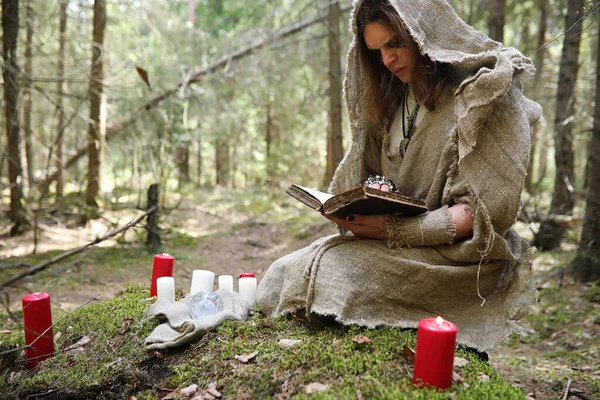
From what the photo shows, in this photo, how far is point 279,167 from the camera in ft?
47.4

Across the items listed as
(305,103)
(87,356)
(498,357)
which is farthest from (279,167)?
(87,356)

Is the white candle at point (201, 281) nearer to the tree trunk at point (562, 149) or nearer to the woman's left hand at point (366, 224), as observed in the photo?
the woman's left hand at point (366, 224)

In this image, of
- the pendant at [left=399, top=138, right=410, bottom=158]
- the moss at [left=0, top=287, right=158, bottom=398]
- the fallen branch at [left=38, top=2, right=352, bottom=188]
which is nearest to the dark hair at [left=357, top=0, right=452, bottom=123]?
the pendant at [left=399, top=138, right=410, bottom=158]

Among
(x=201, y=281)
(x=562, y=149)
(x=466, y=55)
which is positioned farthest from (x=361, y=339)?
(x=562, y=149)

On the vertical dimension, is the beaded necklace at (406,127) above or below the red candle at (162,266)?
above

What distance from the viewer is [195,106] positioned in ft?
32.8

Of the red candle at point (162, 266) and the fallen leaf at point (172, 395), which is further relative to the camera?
the red candle at point (162, 266)

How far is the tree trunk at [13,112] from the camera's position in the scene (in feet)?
17.7

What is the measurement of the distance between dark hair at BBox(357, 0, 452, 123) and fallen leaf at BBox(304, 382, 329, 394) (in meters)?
1.59

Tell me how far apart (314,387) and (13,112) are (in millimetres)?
6115

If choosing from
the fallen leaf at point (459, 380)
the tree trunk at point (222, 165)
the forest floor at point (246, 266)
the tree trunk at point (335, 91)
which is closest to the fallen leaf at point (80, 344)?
the forest floor at point (246, 266)

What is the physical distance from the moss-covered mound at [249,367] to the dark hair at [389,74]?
4.40 ft

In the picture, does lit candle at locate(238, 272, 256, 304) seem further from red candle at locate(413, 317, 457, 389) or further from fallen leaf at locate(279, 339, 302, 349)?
red candle at locate(413, 317, 457, 389)

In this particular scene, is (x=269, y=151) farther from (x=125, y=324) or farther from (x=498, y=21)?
(x=125, y=324)
